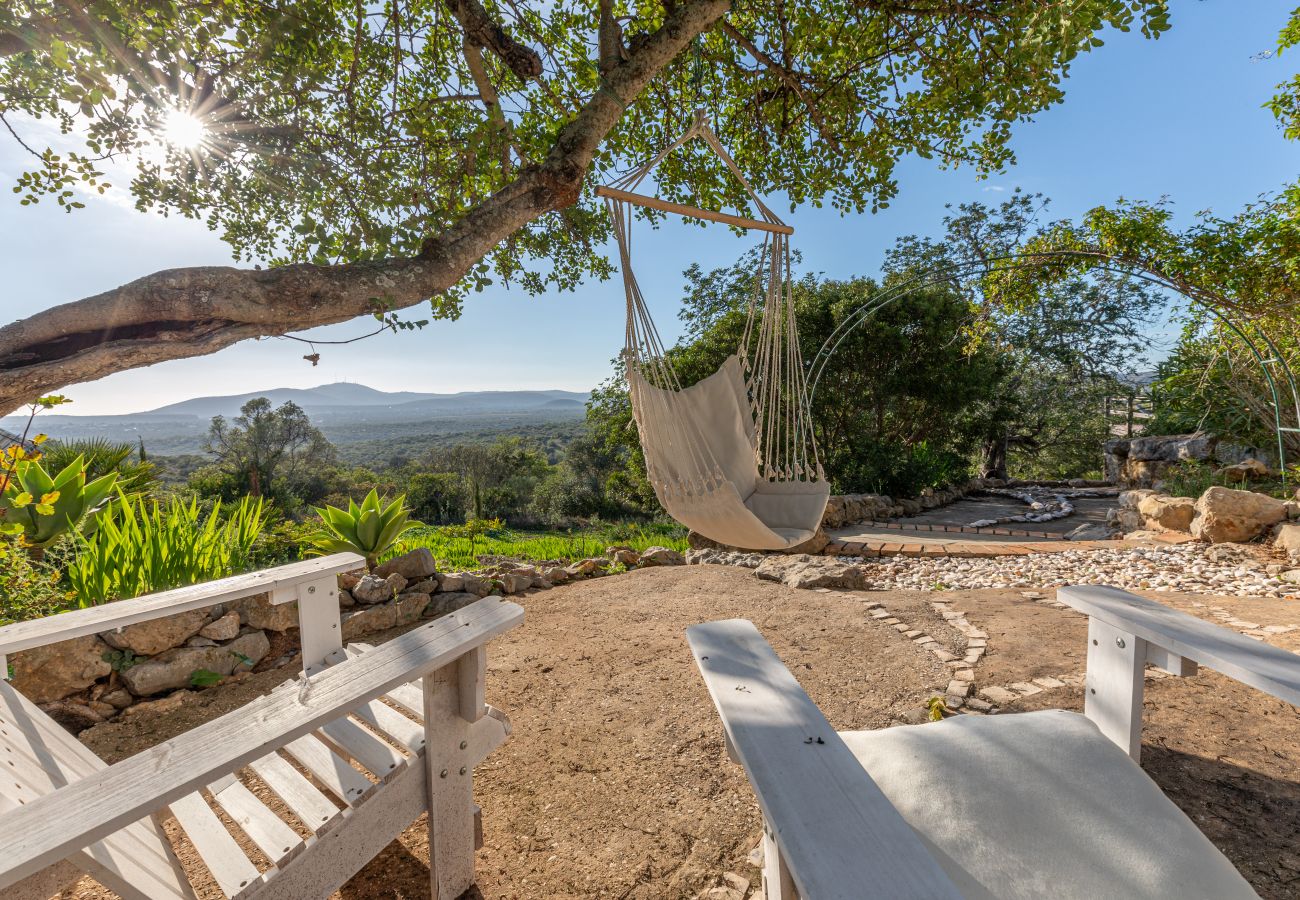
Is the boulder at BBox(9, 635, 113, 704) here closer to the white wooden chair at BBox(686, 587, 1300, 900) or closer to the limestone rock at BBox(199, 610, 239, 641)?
the limestone rock at BBox(199, 610, 239, 641)

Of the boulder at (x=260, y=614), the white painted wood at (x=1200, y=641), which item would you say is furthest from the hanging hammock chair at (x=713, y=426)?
the boulder at (x=260, y=614)

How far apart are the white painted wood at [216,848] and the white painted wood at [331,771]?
13 centimetres

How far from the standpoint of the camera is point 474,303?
2.39 metres

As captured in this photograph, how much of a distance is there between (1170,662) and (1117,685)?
0.09 metres

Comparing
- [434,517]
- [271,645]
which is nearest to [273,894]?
[271,645]

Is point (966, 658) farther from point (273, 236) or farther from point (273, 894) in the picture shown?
point (273, 236)

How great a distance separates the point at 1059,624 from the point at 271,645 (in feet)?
9.81

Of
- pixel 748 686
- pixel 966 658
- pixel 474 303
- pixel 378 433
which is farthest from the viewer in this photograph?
pixel 378 433

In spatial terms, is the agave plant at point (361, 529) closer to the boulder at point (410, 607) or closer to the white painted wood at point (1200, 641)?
the boulder at point (410, 607)

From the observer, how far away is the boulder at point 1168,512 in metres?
3.59

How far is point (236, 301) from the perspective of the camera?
0.85 meters

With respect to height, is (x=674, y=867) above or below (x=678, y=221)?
below

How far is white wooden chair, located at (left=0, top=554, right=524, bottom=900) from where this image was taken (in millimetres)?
518

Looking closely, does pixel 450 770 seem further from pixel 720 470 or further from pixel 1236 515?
pixel 1236 515
